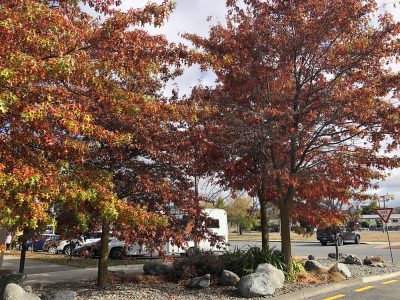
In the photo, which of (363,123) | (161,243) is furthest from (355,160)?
(161,243)

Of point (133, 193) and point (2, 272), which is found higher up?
point (133, 193)

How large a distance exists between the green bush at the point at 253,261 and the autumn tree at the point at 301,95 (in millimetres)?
424

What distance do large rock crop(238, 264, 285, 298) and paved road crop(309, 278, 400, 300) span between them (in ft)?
3.10

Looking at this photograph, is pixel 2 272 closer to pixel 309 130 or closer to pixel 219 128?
pixel 219 128

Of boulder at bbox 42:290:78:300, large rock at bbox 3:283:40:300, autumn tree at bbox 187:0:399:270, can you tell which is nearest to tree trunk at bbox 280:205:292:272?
autumn tree at bbox 187:0:399:270

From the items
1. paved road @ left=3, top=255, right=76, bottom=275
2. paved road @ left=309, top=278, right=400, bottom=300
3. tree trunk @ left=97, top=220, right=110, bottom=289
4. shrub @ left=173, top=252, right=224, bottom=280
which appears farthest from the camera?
paved road @ left=3, top=255, right=76, bottom=275

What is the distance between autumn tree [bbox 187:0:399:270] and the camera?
1024 cm

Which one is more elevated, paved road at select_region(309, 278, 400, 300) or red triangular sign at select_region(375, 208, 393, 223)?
red triangular sign at select_region(375, 208, 393, 223)

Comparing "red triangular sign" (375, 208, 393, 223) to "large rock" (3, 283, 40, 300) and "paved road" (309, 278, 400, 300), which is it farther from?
"large rock" (3, 283, 40, 300)

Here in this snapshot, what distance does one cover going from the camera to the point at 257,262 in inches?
449

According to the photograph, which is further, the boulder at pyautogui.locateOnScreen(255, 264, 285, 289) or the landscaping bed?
the boulder at pyautogui.locateOnScreen(255, 264, 285, 289)

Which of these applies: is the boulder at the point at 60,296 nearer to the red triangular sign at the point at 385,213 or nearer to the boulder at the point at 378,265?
the boulder at the point at 378,265

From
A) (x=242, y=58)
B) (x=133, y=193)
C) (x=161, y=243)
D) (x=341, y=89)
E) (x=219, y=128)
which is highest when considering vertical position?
(x=242, y=58)

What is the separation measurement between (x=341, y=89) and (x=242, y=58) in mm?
2762
